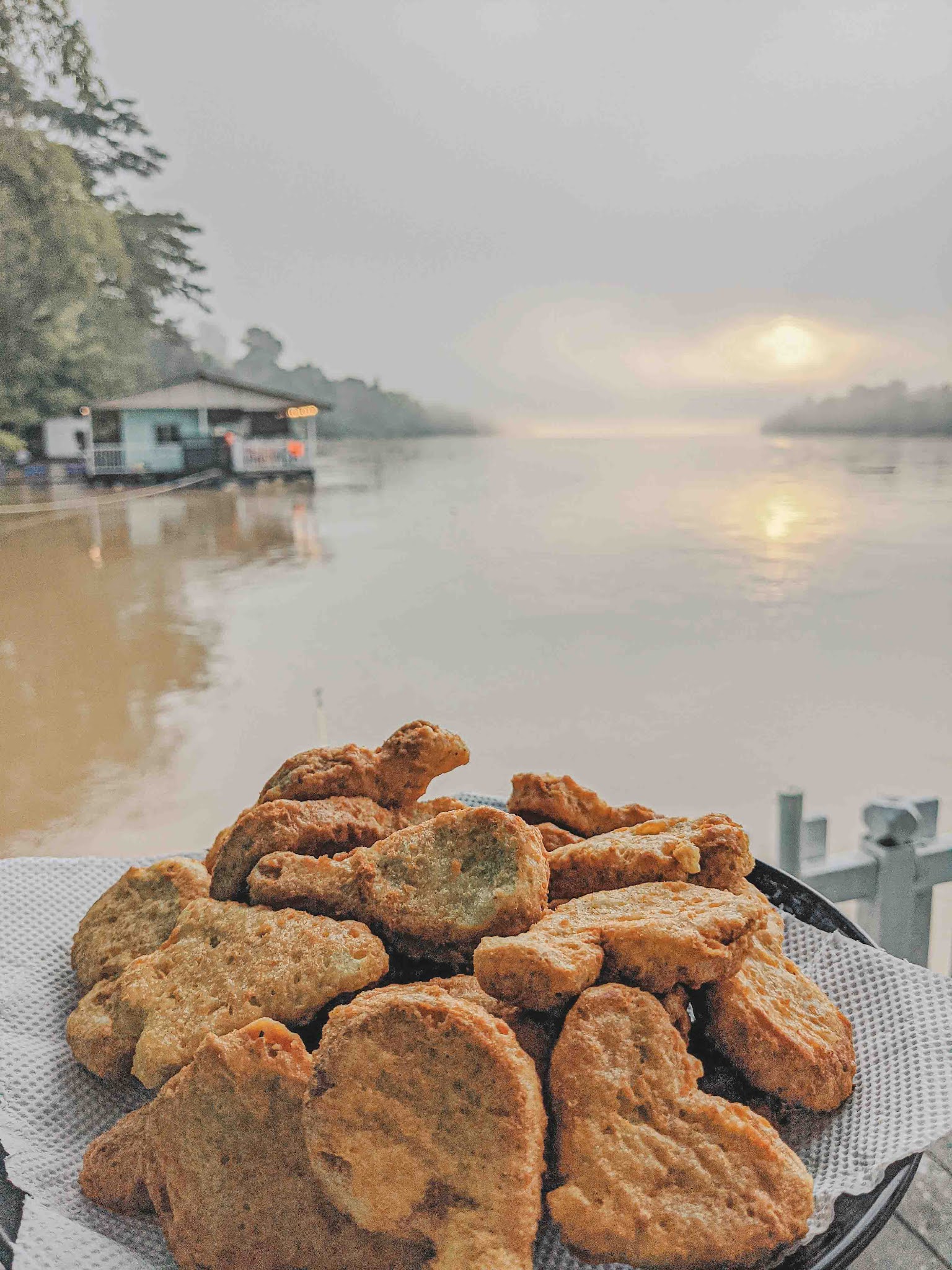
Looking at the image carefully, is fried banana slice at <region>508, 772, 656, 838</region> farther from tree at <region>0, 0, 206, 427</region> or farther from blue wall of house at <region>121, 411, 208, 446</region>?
blue wall of house at <region>121, 411, 208, 446</region>

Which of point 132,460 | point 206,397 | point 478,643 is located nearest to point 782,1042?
point 478,643

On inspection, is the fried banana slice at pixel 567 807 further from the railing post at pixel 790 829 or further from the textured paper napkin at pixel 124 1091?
the railing post at pixel 790 829

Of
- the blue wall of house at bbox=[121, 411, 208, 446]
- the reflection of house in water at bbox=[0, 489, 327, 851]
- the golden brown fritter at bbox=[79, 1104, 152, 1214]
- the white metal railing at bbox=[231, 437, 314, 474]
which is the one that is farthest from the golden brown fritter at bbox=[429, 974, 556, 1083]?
the white metal railing at bbox=[231, 437, 314, 474]

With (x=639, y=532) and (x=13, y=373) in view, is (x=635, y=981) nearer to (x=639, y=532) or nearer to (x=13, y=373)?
(x=13, y=373)

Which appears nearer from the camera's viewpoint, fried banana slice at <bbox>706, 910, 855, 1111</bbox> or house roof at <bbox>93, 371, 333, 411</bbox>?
fried banana slice at <bbox>706, 910, 855, 1111</bbox>

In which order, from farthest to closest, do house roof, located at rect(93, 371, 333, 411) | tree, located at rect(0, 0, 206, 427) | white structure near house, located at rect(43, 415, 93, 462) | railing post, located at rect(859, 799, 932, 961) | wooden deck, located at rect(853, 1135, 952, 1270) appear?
1. house roof, located at rect(93, 371, 333, 411)
2. white structure near house, located at rect(43, 415, 93, 462)
3. tree, located at rect(0, 0, 206, 427)
4. railing post, located at rect(859, 799, 932, 961)
5. wooden deck, located at rect(853, 1135, 952, 1270)

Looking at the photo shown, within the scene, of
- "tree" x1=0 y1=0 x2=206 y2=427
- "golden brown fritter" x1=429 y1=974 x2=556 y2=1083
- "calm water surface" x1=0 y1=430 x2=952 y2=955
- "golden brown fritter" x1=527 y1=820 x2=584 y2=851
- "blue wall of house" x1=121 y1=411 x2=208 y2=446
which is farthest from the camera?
"blue wall of house" x1=121 y1=411 x2=208 y2=446

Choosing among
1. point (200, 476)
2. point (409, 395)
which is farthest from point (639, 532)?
point (200, 476)
